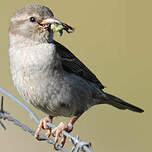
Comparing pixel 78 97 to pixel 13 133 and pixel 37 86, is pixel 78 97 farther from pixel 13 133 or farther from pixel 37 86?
pixel 13 133

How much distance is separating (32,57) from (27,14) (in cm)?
48

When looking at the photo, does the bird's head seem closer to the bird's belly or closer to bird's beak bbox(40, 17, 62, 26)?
bird's beak bbox(40, 17, 62, 26)

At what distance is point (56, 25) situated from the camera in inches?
234

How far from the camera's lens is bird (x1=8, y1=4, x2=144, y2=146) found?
19.6 feet

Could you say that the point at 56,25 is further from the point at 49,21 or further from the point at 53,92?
the point at 53,92

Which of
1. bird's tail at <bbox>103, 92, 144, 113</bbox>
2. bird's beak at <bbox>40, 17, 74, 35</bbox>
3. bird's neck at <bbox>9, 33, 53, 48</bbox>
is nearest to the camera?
bird's beak at <bbox>40, 17, 74, 35</bbox>

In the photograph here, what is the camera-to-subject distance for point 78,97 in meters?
6.39

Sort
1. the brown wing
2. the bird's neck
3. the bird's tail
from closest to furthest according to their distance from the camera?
the bird's neck → the brown wing → the bird's tail

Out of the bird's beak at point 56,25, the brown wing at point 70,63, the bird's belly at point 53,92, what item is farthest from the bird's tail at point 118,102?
the bird's beak at point 56,25

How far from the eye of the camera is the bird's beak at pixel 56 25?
587 cm

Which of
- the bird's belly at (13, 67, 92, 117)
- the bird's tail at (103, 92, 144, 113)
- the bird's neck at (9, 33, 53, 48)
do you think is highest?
the bird's neck at (9, 33, 53, 48)

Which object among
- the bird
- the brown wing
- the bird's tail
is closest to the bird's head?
the bird

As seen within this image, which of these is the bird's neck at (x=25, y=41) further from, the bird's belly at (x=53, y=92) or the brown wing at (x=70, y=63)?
the bird's belly at (x=53, y=92)

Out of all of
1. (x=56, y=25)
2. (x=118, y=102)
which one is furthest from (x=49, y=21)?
(x=118, y=102)
